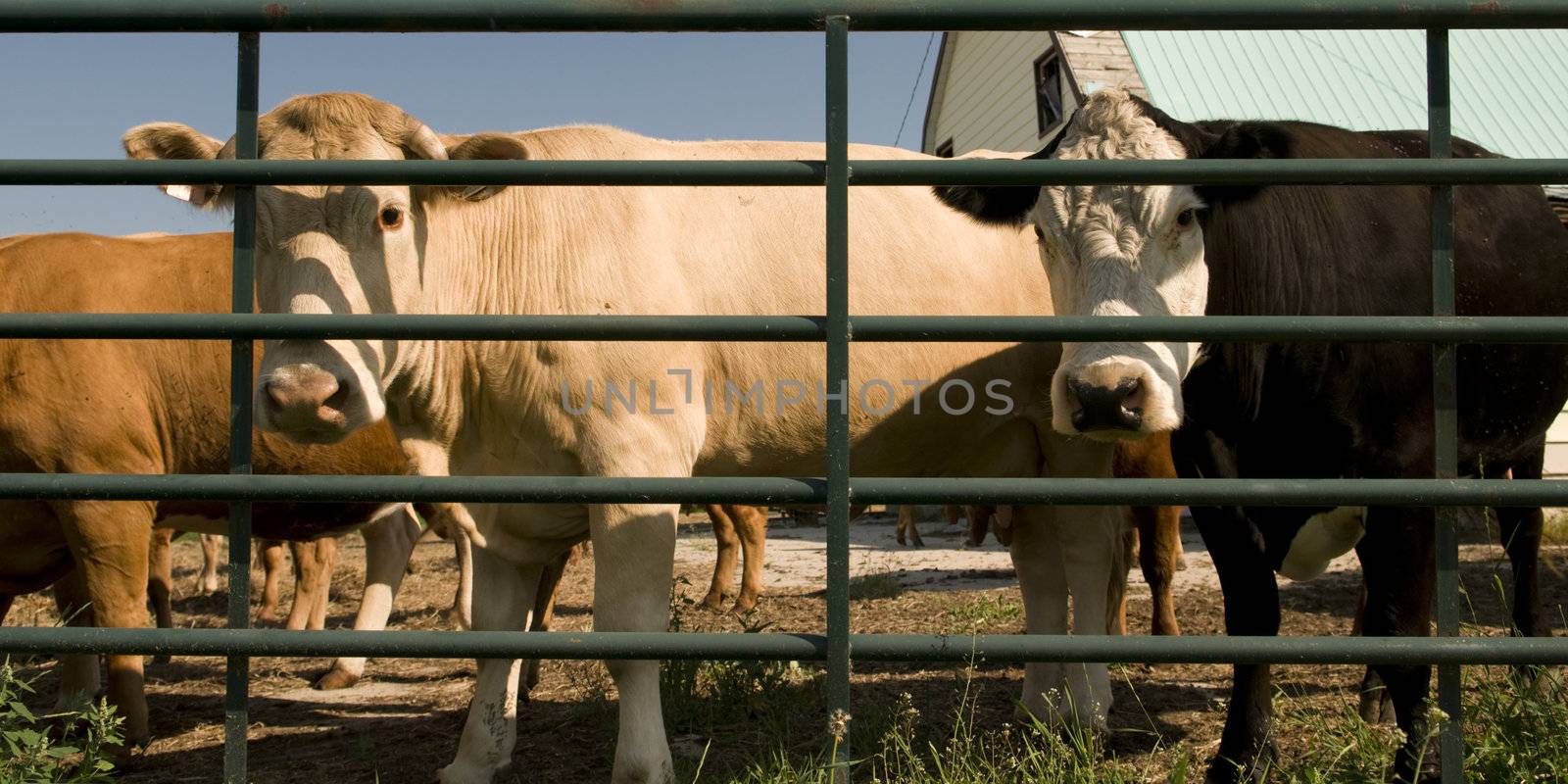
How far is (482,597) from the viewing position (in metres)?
4.20

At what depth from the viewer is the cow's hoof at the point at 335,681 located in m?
5.82

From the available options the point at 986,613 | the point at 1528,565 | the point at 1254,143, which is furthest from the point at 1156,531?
the point at 1254,143

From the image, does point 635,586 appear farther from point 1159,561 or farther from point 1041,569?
point 1159,561

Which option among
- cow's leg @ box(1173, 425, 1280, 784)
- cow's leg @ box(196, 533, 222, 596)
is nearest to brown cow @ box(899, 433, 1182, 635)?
cow's leg @ box(1173, 425, 1280, 784)

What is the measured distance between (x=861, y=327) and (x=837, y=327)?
0.17 feet

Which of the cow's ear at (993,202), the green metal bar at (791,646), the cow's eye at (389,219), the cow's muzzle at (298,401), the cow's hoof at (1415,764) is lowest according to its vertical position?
the cow's hoof at (1415,764)

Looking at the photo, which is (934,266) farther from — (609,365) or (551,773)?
(551,773)

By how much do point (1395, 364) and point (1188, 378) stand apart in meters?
0.62

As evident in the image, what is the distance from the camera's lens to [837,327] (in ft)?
7.62

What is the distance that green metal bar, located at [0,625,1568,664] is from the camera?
7.50ft

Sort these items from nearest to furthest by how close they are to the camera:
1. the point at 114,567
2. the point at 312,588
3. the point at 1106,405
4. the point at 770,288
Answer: the point at 1106,405
the point at 770,288
the point at 114,567
the point at 312,588

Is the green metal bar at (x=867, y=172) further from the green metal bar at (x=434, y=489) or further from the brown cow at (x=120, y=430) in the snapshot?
the brown cow at (x=120, y=430)

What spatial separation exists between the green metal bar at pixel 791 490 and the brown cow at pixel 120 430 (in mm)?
2668

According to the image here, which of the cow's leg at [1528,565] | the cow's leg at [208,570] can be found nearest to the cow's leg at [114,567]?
the cow's leg at [208,570]
